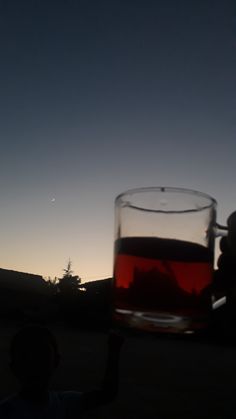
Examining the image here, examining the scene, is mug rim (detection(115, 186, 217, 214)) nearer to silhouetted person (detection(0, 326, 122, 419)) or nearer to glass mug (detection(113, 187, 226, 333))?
glass mug (detection(113, 187, 226, 333))

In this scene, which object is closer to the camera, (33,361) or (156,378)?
(33,361)

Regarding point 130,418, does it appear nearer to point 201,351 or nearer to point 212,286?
point 212,286

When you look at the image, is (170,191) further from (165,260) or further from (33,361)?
(33,361)

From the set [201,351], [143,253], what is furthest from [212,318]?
[201,351]

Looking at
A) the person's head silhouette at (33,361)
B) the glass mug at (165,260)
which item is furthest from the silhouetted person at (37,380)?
the glass mug at (165,260)

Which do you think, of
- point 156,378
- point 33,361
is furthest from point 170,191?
point 156,378
